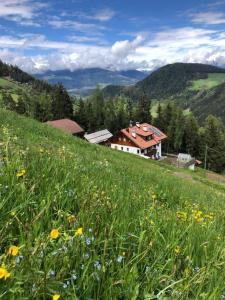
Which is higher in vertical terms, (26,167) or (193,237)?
(26,167)

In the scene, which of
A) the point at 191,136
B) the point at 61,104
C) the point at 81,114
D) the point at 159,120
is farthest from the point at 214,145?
the point at 61,104

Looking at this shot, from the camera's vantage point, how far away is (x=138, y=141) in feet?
325

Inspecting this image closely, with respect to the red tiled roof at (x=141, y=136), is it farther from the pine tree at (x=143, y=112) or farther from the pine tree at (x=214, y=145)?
→ the pine tree at (x=143, y=112)

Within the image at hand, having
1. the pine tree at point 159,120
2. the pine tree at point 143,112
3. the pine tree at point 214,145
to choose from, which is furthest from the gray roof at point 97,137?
the pine tree at point 214,145

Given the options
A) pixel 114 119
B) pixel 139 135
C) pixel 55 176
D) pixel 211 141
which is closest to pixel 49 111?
pixel 114 119

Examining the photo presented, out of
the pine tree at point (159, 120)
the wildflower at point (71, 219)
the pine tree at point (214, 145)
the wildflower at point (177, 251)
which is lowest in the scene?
the pine tree at point (214, 145)

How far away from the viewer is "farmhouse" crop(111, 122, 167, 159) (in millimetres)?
99000

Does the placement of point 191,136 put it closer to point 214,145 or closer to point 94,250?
point 214,145

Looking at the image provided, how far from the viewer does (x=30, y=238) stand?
265cm

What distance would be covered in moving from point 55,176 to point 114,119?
122185 mm

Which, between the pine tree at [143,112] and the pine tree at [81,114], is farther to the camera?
the pine tree at [143,112]

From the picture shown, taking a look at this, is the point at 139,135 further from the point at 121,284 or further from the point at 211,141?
the point at 121,284

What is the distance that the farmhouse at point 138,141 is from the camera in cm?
9900

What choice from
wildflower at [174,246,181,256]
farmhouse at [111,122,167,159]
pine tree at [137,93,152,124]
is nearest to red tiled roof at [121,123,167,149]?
farmhouse at [111,122,167,159]
